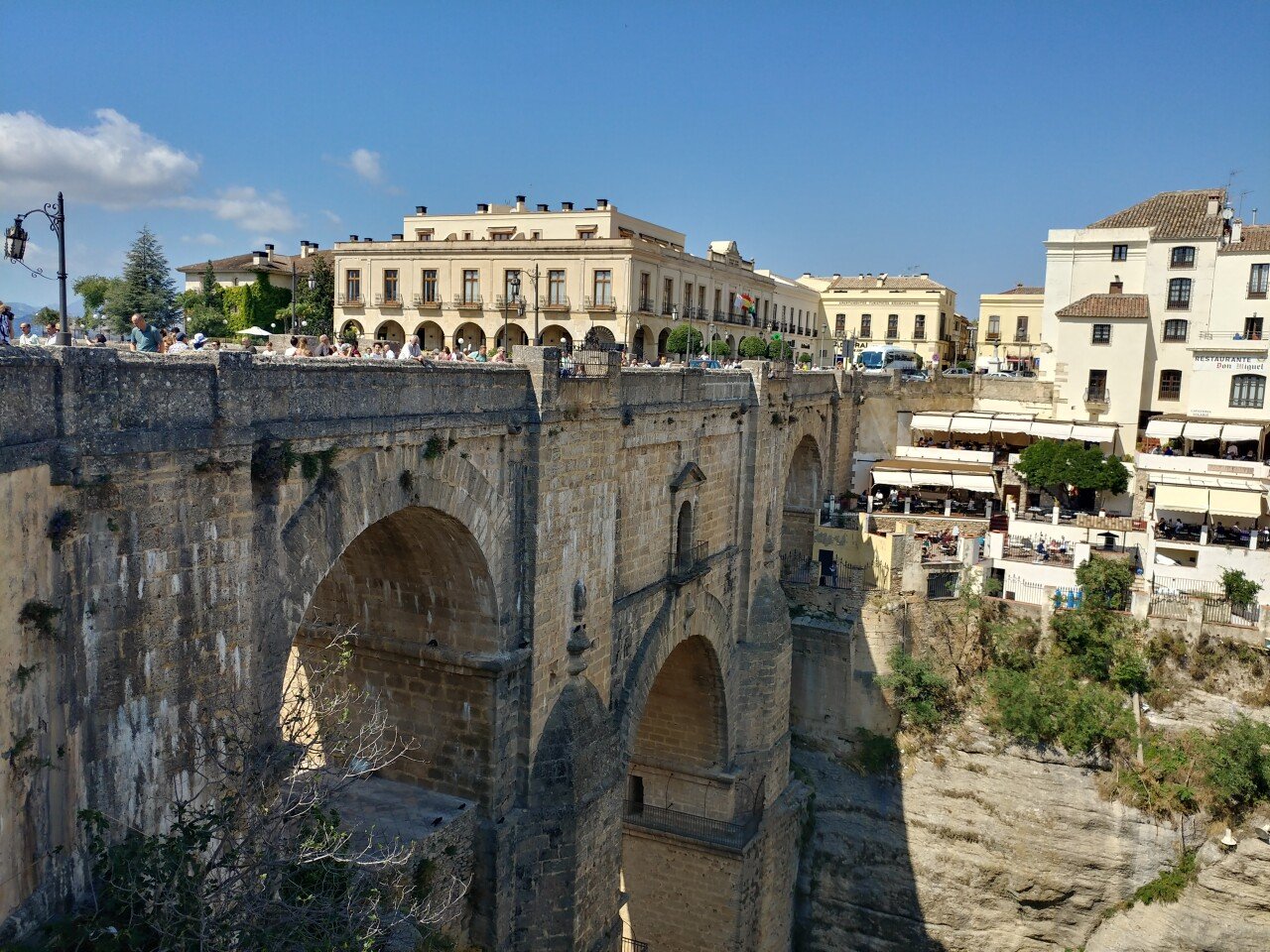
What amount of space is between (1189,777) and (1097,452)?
10.7 metres

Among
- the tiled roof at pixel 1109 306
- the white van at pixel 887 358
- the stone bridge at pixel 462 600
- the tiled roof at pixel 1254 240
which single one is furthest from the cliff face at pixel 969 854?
the white van at pixel 887 358

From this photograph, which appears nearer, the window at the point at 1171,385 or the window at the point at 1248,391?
the window at the point at 1248,391

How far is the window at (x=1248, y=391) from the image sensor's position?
107 ft

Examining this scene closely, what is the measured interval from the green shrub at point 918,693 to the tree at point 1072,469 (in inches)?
320

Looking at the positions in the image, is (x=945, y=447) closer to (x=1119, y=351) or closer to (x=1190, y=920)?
(x=1119, y=351)

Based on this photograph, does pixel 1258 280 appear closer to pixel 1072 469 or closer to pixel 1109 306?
pixel 1109 306

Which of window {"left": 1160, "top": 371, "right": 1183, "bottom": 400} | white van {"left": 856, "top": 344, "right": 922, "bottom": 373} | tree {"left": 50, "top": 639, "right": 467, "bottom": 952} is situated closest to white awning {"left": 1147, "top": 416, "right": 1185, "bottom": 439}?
window {"left": 1160, "top": 371, "right": 1183, "bottom": 400}

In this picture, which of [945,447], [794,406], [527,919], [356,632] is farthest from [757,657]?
[945,447]

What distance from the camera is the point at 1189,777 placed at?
22.1 metres

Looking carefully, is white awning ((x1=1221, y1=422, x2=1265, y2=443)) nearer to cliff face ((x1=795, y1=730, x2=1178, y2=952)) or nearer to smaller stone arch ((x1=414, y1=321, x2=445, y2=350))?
cliff face ((x1=795, y1=730, x2=1178, y2=952))

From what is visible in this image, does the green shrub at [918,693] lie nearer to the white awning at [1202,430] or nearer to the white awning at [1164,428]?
the white awning at [1164,428]

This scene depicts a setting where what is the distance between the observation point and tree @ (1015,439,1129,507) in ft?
95.2

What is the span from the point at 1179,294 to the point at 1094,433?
5984 millimetres

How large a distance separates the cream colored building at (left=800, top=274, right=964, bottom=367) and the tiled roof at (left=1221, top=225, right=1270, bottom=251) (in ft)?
66.8
